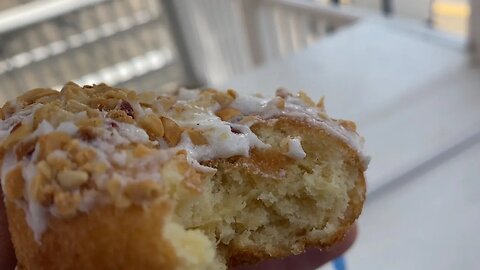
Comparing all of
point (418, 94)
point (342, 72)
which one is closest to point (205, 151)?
point (418, 94)

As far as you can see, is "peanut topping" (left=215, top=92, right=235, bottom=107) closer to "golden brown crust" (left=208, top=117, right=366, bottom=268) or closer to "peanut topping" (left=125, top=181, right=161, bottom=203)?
"golden brown crust" (left=208, top=117, right=366, bottom=268)

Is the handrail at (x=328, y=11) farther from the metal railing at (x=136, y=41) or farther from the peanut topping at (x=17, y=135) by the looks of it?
the peanut topping at (x=17, y=135)

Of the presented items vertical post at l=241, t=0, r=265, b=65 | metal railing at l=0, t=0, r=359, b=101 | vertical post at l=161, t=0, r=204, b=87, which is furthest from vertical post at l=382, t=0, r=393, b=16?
vertical post at l=161, t=0, r=204, b=87

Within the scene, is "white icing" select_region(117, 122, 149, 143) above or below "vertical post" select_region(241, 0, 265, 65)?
above

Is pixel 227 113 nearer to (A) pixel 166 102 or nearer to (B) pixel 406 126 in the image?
(A) pixel 166 102

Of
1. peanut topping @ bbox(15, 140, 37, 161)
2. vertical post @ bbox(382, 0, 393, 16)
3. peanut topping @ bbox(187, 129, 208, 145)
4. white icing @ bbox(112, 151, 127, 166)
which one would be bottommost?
vertical post @ bbox(382, 0, 393, 16)

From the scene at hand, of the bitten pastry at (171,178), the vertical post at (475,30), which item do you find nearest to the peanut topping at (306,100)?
the bitten pastry at (171,178)
